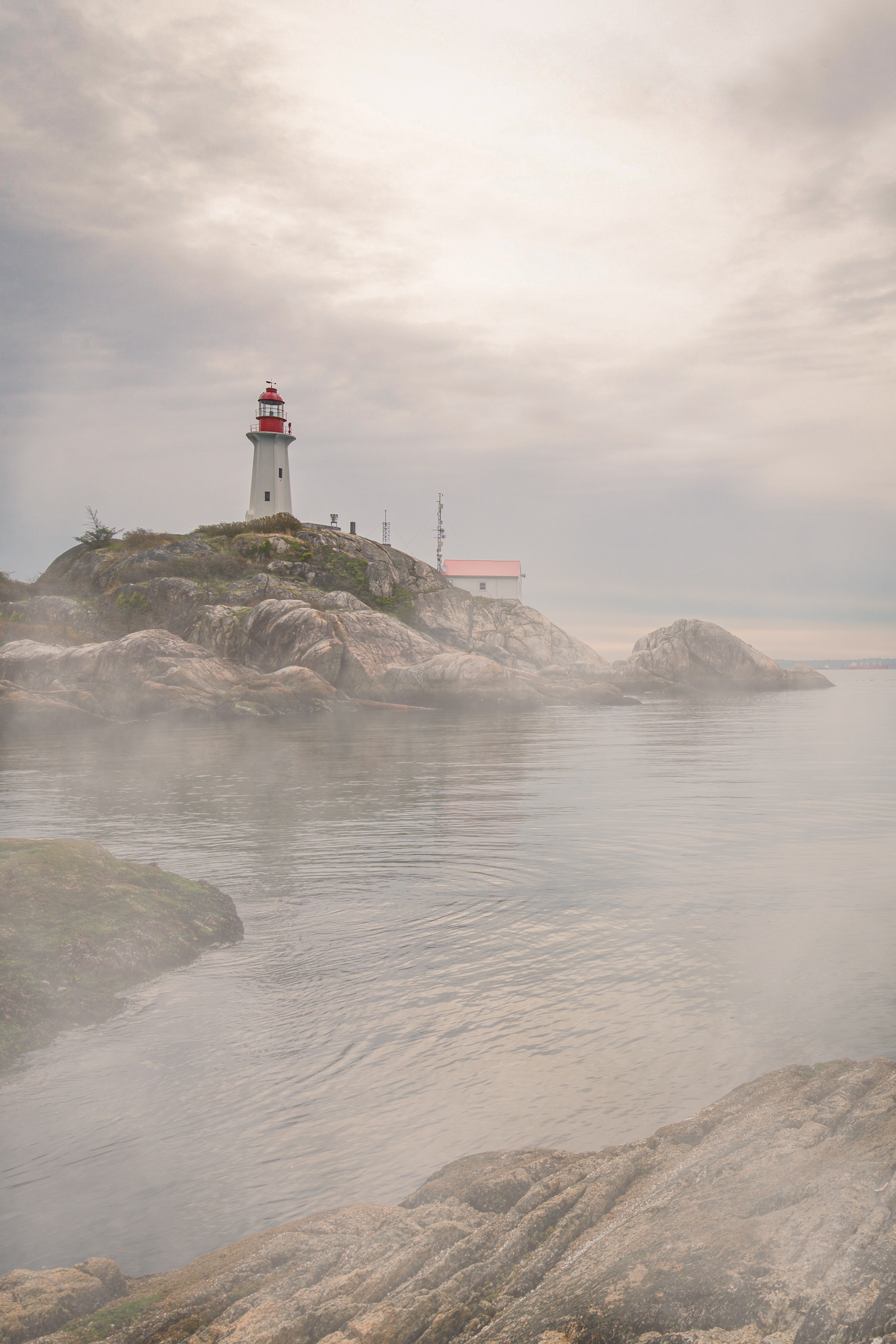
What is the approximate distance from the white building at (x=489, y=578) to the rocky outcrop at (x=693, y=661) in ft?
53.1

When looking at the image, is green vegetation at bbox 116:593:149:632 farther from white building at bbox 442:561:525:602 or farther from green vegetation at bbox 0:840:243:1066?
green vegetation at bbox 0:840:243:1066

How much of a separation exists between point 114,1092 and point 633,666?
74.1 m

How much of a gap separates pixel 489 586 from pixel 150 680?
4873cm

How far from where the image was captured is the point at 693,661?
76.5 metres

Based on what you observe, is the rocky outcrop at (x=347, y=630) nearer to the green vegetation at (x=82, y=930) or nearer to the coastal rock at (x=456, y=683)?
the coastal rock at (x=456, y=683)

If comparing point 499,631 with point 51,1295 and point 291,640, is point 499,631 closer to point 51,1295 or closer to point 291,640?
point 291,640

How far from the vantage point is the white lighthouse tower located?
7738 cm

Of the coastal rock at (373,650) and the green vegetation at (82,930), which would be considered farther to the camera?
the coastal rock at (373,650)

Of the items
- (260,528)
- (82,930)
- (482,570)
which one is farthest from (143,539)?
(82,930)

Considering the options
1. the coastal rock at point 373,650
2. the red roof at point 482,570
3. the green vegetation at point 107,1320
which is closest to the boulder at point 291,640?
the coastal rock at point 373,650

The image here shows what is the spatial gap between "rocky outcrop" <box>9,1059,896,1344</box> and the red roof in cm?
8567

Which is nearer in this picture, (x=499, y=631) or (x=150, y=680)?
(x=150, y=680)

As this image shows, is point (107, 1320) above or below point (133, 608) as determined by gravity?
below

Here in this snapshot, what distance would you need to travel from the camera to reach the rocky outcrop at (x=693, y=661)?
2997 inches
